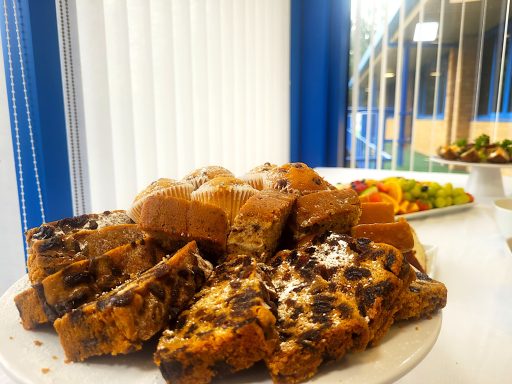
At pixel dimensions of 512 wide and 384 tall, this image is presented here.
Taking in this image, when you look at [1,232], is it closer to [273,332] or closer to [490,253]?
[273,332]

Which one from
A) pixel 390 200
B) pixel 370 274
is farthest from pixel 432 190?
pixel 370 274

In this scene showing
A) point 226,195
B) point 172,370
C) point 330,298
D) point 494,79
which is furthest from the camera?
point 494,79

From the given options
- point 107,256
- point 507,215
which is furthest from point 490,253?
point 107,256

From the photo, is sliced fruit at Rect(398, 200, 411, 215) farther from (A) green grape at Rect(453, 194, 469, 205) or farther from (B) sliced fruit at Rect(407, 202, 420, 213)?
(A) green grape at Rect(453, 194, 469, 205)

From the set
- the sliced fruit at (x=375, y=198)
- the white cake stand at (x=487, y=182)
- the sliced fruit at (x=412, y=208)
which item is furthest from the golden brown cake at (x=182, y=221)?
the white cake stand at (x=487, y=182)

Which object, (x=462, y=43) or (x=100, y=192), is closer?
(x=100, y=192)

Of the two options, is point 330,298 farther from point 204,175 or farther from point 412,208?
point 412,208
